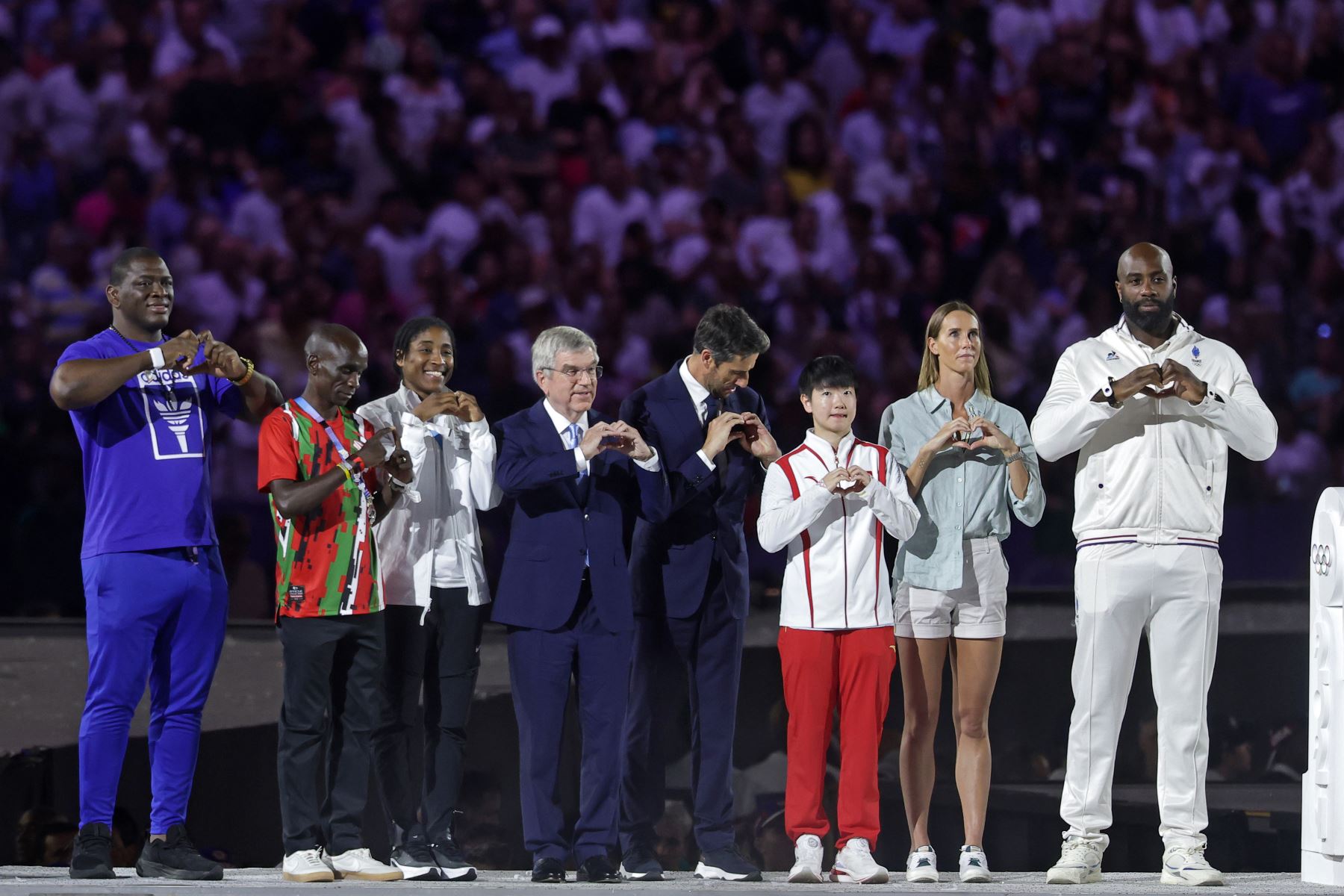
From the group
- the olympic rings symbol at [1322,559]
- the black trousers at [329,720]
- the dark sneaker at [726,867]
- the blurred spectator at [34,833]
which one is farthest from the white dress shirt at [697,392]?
the blurred spectator at [34,833]

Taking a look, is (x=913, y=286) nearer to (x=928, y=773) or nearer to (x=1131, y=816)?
(x=1131, y=816)

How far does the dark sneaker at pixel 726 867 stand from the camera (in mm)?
4910

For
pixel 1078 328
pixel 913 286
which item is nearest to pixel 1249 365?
pixel 1078 328

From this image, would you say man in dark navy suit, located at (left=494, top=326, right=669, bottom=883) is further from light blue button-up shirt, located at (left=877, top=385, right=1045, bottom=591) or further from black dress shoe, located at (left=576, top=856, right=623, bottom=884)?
light blue button-up shirt, located at (left=877, top=385, right=1045, bottom=591)

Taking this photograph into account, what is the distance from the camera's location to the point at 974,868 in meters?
4.85

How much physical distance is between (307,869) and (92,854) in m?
0.59

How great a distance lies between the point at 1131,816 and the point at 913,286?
13.0 ft

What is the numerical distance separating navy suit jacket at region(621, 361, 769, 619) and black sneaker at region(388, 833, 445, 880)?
0.95 m

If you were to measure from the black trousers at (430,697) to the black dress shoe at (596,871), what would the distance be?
1.44ft

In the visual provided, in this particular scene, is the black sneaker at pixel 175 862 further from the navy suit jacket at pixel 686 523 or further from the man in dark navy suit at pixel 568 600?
the navy suit jacket at pixel 686 523

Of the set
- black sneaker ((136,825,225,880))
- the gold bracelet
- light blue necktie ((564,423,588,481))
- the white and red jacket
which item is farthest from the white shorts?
black sneaker ((136,825,225,880))

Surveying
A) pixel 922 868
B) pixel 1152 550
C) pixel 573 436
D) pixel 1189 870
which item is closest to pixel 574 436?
pixel 573 436

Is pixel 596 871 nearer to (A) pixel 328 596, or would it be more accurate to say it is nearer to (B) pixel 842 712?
(B) pixel 842 712

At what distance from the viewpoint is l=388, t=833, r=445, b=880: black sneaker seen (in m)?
4.86
